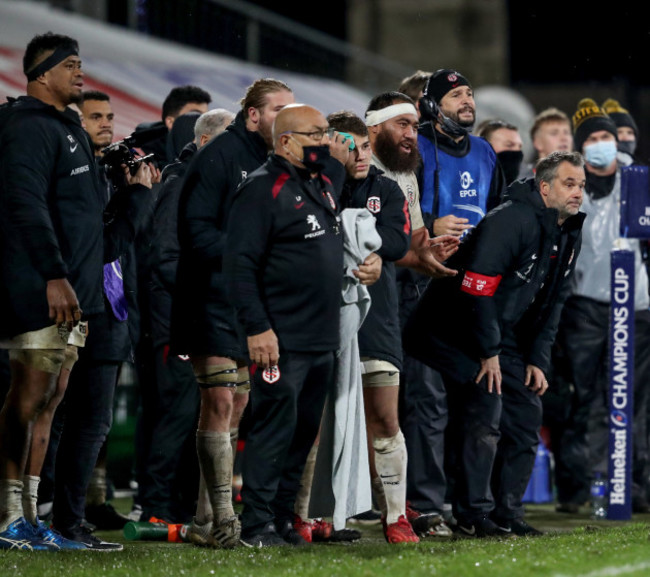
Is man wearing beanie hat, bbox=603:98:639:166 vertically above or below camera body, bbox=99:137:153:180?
above

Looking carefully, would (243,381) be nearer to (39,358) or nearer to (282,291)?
(282,291)

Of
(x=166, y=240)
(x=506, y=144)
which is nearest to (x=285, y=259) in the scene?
(x=166, y=240)

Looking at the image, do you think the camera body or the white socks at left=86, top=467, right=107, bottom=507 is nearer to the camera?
the camera body

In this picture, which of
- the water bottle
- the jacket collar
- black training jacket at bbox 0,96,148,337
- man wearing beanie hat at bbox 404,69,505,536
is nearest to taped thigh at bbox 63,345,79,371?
black training jacket at bbox 0,96,148,337

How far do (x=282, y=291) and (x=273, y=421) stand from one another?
0.56m

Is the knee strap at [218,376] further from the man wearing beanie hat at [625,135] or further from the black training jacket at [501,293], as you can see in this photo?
the man wearing beanie hat at [625,135]

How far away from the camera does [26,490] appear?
6621 millimetres

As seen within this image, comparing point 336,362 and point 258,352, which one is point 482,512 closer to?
point 336,362

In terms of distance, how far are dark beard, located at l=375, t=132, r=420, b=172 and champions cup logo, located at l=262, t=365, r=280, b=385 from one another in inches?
72.6

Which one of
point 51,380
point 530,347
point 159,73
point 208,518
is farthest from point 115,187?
point 159,73

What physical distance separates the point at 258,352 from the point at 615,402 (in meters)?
3.00

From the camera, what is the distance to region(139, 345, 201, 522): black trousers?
7906mm

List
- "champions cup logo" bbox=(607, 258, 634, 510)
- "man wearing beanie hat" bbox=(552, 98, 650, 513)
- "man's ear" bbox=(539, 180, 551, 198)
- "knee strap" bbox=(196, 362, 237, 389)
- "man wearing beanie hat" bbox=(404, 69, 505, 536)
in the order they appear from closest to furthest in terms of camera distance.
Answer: "knee strap" bbox=(196, 362, 237, 389)
"man's ear" bbox=(539, 180, 551, 198)
"man wearing beanie hat" bbox=(404, 69, 505, 536)
"champions cup logo" bbox=(607, 258, 634, 510)
"man wearing beanie hat" bbox=(552, 98, 650, 513)

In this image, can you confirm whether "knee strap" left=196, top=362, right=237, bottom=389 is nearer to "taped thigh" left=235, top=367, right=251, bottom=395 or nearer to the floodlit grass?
"taped thigh" left=235, top=367, right=251, bottom=395
